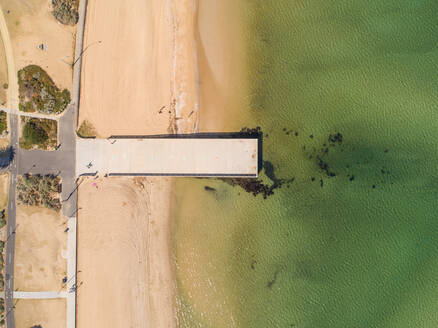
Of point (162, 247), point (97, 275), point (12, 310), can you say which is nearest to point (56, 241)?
point (97, 275)

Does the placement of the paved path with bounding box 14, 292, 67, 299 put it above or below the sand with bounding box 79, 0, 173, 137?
below

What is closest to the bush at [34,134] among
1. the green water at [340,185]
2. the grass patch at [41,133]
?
the grass patch at [41,133]

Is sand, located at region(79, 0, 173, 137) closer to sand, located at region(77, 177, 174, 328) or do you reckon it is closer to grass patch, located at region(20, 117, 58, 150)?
grass patch, located at region(20, 117, 58, 150)

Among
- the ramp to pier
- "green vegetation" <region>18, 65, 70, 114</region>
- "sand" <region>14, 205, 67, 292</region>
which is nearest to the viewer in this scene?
the ramp to pier

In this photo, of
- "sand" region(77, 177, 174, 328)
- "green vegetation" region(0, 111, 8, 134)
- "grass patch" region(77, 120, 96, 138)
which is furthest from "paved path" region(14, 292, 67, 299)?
"green vegetation" region(0, 111, 8, 134)

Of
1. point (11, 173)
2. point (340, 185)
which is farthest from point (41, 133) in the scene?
point (340, 185)

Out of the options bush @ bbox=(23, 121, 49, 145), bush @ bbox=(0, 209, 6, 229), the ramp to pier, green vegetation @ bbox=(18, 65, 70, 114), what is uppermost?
green vegetation @ bbox=(18, 65, 70, 114)
